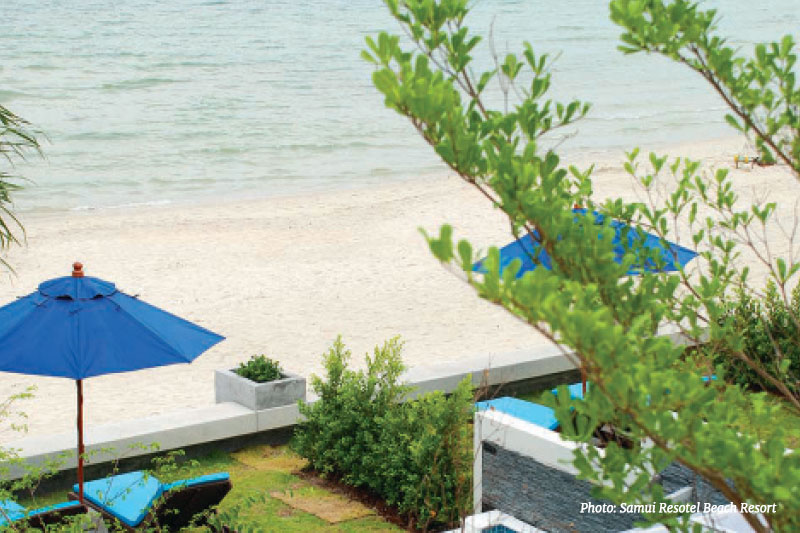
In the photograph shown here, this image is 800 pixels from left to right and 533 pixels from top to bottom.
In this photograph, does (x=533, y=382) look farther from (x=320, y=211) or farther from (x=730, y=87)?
(x=320, y=211)

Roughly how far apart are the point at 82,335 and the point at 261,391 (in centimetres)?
209

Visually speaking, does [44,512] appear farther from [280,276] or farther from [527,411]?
[280,276]

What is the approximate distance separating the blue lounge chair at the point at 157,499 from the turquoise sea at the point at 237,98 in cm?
1975

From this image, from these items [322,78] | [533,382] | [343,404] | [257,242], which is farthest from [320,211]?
[322,78]

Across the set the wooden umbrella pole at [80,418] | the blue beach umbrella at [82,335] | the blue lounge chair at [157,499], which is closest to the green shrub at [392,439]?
the blue lounge chair at [157,499]

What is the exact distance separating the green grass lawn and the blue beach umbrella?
0.74 metres

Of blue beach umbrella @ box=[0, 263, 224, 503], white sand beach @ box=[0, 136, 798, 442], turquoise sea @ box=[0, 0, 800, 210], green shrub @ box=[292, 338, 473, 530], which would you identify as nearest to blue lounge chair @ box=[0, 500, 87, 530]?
blue beach umbrella @ box=[0, 263, 224, 503]

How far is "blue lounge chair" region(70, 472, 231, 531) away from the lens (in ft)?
21.7

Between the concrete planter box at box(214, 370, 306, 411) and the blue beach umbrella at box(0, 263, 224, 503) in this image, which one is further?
the concrete planter box at box(214, 370, 306, 411)

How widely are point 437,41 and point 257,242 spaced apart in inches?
641

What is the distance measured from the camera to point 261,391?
863 centimetres

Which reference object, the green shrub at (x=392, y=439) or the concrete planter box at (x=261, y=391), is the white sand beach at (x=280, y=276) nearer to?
the concrete planter box at (x=261, y=391)

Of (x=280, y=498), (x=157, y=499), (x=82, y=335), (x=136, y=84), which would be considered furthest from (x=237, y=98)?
(x=157, y=499)

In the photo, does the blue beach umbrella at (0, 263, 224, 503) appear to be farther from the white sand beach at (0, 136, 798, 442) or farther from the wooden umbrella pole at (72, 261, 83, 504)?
the white sand beach at (0, 136, 798, 442)
